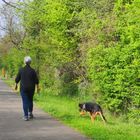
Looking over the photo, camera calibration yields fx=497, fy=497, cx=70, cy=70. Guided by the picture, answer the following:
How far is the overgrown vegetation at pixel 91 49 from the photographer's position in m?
17.6

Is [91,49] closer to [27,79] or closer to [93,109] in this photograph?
[93,109]

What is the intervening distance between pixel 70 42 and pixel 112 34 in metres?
8.67

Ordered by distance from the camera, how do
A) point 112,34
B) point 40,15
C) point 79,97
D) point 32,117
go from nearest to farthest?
point 32,117, point 112,34, point 79,97, point 40,15

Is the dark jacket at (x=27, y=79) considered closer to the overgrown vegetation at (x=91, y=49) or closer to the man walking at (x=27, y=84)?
the man walking at (x=27, y=84)

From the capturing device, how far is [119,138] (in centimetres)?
1140

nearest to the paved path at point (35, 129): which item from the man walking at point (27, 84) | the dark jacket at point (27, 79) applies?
the man walking at point (27, 84)

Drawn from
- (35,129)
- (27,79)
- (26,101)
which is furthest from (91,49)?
(35,129)

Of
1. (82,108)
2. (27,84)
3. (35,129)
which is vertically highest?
(27,84)

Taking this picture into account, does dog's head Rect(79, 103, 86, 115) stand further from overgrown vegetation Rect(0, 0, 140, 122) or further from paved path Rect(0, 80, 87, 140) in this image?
overgrown vegetation Rect(0, 0, 140, 122)

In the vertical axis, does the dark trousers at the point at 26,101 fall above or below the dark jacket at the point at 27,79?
below

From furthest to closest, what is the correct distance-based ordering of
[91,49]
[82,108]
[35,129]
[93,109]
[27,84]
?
[91,49] → [82,108] → [93,109] → [27,84] → [35,129]

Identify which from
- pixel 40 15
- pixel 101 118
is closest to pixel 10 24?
pixel 40 15

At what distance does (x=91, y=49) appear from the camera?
19547 mm

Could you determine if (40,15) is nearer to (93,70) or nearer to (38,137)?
(93,70)
